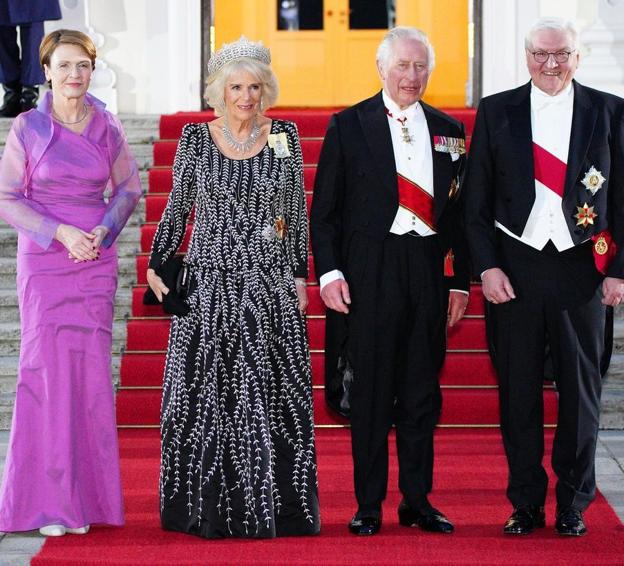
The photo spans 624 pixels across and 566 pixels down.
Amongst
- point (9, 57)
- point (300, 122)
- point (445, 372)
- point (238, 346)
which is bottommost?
point (445, 372)

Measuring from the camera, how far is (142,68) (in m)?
9.03

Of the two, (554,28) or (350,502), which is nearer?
(554,28)

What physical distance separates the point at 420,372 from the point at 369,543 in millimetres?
545

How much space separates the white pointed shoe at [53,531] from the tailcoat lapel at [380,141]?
1.51m

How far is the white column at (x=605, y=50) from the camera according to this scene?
26.8 ft

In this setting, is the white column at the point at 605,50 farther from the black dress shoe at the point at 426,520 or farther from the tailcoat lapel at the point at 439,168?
the black dress shoe at the point at 426,520

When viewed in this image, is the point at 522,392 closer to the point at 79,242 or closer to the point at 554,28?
the point at 554,28

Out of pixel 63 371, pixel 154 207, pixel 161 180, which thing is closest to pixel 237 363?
pixel 63 371

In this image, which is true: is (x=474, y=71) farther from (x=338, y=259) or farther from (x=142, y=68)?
(x=338, y=259)

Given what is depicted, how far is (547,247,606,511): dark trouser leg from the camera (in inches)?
157

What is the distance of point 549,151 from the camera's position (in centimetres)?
399

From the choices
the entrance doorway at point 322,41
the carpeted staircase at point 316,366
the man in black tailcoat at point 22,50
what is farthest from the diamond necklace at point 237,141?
the entrance doorway at point 322,41

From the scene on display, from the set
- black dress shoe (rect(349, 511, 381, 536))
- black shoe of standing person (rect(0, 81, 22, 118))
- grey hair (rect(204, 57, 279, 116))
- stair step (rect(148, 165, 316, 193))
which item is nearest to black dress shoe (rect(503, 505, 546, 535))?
black dress shoe (rect(349, 511, 381, 536))

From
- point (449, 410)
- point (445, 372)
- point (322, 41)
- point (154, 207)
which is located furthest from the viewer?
point (322, 41)
